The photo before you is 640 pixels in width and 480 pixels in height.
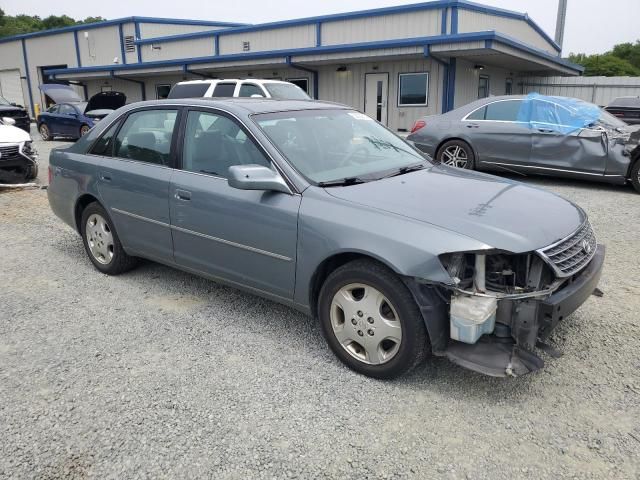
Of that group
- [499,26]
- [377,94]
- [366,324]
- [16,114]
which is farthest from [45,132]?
[366,324]

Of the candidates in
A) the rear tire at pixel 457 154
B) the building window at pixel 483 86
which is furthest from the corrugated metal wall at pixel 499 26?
the rear tire at pixel 457 154

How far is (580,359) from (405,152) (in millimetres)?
1941

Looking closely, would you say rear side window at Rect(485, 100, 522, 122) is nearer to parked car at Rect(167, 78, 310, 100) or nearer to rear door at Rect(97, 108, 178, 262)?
parked car at Rect(167, 78, 310, 100)

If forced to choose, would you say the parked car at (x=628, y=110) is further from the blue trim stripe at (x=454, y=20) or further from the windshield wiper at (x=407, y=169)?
the windshield wiper at (x=407, y=169)

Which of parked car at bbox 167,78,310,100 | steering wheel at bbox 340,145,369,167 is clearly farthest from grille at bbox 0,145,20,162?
steering wheel at bbox 340,145,369,167

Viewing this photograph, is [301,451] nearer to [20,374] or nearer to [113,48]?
[20,374]

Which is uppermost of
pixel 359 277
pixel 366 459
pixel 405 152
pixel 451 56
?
pixel 451 56

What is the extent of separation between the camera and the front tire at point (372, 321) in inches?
113

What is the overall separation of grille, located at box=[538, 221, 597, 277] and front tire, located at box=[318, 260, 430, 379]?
2.49ft

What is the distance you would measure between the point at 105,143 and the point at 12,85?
1556 inches

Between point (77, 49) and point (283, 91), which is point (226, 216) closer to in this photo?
point (283, 91)

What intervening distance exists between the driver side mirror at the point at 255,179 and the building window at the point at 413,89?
15745mm

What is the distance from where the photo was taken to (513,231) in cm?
282

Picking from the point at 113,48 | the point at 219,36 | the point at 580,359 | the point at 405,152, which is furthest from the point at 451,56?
the point at 113,48
